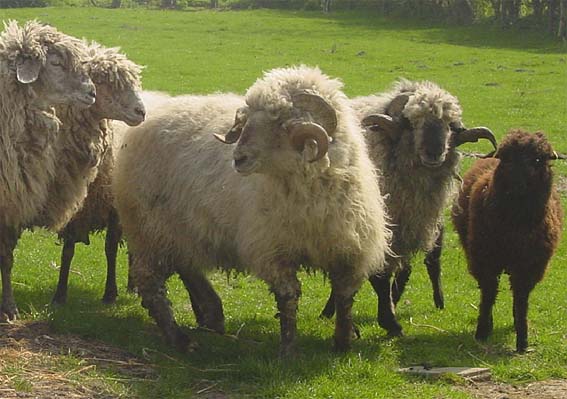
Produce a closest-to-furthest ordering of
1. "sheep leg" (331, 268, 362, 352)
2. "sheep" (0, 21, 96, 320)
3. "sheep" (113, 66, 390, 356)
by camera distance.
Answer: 1. "sheep" (113, 66, 390, 356)
2. "sheep leg" (331, 268, 362, 352)
3. "sheep" (0, 21, 96, 320)

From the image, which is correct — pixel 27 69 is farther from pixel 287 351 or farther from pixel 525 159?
pixel 525 159

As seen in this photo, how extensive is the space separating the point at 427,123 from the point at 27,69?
11.0 ft

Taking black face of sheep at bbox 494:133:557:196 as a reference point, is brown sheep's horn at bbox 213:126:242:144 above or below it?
above

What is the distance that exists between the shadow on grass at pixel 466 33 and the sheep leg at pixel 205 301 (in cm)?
2986

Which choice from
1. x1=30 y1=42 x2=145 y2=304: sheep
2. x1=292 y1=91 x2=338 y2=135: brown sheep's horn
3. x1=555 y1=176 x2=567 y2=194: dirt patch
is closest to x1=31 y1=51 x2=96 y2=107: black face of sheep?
x1=30 y1=42 x2=145 y2=304: sheep

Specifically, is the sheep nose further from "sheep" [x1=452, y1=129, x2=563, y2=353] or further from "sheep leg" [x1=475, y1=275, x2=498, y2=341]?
"sheep leg" [x1=475, y1=275, x2=498, y2=341]

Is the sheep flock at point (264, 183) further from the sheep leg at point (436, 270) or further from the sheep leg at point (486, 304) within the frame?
the sheep leg at point (436, 270)

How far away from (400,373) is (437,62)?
89.1 ft

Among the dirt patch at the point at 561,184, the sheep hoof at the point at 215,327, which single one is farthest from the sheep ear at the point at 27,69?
the dirt patch at the point at 561,184

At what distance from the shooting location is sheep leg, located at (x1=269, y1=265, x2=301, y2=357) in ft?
22.5

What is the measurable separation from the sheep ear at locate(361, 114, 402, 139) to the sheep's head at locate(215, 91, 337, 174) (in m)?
1.38

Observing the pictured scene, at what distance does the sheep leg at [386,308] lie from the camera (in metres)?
7.98

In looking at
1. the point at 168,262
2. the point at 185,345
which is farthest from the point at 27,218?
the point at 185,345

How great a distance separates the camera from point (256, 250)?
22.5 feet
